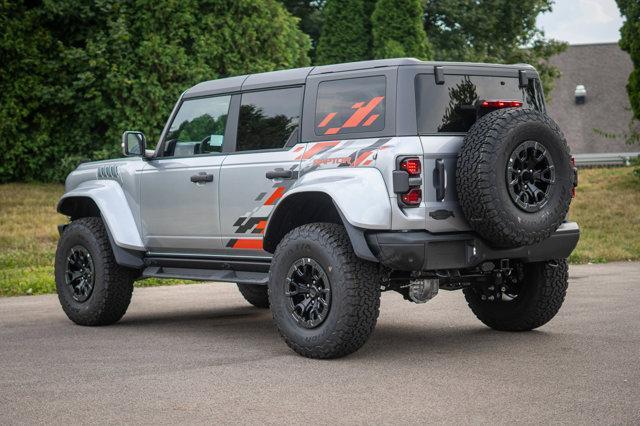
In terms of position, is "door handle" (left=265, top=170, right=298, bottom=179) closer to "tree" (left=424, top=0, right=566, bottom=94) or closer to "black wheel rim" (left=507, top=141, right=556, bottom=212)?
"black wheel rim" (left=507, top=141, right=556, bottom=212)

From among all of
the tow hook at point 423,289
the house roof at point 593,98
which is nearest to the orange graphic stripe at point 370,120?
the tow hook at point 423,289

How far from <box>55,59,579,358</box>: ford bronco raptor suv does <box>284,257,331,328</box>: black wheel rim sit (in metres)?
0.01

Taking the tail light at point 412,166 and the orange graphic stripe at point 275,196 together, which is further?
the orange graphic stripe at point 275,196

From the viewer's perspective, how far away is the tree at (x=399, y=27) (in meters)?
31.3

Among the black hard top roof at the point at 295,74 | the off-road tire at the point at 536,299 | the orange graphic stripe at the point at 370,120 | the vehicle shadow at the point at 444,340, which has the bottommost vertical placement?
the vehicle shadow at the point at 444,340

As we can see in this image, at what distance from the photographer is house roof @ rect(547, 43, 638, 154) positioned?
40.2 metres

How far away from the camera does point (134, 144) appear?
9.20 metres

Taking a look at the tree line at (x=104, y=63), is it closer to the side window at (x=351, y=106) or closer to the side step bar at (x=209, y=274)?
the side step bar at (x=209, y=274)

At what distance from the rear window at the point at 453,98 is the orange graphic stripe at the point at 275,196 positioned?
48.8 inches

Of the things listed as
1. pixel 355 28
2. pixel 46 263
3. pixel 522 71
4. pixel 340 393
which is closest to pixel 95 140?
pixel 46 263

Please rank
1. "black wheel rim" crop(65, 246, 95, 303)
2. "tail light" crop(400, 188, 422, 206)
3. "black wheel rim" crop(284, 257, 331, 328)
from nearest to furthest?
"tail light" crop(400, 188, 422, 206), "black wheel rim" crop(284, 257, 331, 328), "black wheel rim" crop(65, 246, 95, 303)

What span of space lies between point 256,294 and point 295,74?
3.19 m

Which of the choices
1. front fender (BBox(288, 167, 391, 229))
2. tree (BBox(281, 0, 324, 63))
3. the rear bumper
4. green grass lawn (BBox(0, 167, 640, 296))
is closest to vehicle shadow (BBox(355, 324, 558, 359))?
the rear bumper

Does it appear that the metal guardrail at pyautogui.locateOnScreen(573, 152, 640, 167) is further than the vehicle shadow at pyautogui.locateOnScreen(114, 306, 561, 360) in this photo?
Yes
